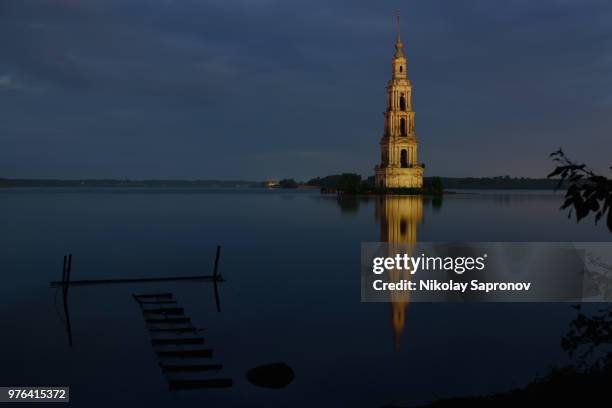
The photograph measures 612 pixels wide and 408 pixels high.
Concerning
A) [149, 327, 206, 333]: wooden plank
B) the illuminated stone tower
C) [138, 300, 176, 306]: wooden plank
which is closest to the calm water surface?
[149, 327, 206, 333]: wooden plank

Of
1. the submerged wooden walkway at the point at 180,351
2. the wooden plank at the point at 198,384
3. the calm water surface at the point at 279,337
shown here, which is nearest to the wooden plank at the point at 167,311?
the submerged wooden walkway at the point at 180,351

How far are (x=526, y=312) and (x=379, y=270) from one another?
12.9 m

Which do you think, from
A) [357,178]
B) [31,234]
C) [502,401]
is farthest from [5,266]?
[357,178]

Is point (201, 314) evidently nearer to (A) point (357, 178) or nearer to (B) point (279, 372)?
(B) point (279, 372)

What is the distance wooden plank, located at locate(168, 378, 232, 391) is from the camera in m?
13.3

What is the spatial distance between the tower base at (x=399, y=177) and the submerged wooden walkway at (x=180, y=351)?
127881 millimetres

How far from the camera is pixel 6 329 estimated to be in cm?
1908

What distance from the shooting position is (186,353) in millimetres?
15500

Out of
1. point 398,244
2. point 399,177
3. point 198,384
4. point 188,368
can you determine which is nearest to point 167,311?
point 188,368

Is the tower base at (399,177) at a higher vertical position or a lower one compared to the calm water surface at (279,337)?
higher

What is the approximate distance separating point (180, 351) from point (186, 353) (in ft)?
0.56

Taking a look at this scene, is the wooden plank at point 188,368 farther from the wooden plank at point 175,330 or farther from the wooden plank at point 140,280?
the wooden plank at point 140,280

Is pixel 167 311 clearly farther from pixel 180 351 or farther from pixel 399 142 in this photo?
pixel 399 142

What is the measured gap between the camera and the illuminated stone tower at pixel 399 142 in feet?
473
